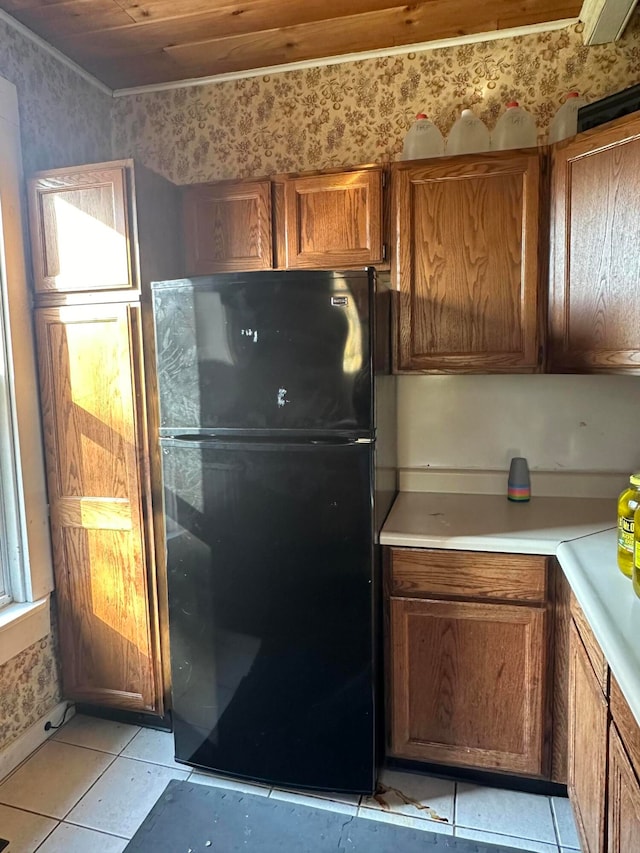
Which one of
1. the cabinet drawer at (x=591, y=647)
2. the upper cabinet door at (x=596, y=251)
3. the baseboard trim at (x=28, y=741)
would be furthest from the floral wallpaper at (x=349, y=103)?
the baseboard trim at (x=28, y=741)

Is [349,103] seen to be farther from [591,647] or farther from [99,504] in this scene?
[591,647]

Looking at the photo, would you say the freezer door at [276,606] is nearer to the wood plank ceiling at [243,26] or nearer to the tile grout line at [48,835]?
the tile grout line at [48,835]

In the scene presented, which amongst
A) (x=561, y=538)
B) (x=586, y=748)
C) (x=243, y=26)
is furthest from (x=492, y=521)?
(x=243, y=26)

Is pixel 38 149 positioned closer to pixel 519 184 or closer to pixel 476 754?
pixel 519 184

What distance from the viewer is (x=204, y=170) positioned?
7.57 feet

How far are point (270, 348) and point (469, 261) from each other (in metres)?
0.75

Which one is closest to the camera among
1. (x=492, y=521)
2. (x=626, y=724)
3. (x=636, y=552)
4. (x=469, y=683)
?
(x=626, y=724)

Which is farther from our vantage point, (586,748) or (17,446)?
(17,446)

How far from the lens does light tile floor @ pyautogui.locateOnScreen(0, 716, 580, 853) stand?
1.59 m

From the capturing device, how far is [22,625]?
1.88 meters

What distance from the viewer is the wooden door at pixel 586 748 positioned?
1178 millimetres

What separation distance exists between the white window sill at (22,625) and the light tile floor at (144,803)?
424mm

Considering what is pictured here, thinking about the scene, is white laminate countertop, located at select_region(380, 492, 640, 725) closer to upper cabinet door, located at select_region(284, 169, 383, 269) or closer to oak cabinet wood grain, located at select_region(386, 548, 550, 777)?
oak cabinet wood grain, located at select_region(386, 548, 550, 777)

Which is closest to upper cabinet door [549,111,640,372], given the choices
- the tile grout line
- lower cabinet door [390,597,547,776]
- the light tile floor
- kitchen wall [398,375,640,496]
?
kitchen wall [398,375,640,496]
